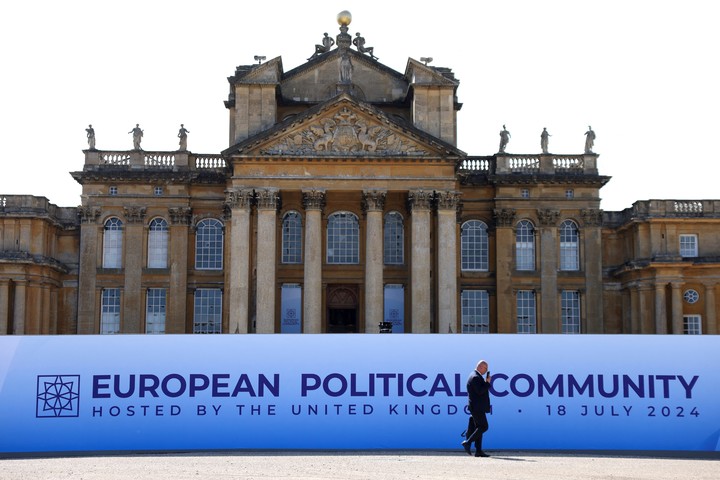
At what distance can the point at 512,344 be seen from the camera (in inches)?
901

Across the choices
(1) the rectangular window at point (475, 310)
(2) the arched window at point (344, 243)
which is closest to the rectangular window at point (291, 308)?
(2) the arched window at point (344, 243)

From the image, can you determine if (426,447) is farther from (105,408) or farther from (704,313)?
(704,313)

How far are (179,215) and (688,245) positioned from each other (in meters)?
24.3

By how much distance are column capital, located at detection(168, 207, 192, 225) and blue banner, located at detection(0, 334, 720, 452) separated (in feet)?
89.2

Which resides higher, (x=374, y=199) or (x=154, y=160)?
(x=154, y=160)

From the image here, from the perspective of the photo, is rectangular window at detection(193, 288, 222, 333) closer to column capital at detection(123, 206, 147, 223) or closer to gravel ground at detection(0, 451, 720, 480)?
→ column capital at detection(123, 206, 147, 223)

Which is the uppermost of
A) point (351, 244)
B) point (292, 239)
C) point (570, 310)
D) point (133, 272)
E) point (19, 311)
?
point (292, 239)

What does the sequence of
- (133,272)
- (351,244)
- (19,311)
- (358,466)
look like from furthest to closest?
(133,272)
(351,244)
(19,311)
(358,466)

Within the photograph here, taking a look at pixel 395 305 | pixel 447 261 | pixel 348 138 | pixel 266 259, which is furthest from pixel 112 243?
pixel 447 261

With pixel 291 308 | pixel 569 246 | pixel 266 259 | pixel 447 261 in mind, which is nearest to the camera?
pixel 266 259

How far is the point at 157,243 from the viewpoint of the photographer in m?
49.9

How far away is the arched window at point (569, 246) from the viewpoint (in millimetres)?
50250

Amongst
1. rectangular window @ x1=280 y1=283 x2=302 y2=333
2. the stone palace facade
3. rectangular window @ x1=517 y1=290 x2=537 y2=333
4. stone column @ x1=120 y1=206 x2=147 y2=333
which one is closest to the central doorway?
the stone palace facade

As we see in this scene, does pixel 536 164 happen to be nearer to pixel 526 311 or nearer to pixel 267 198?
pixel 526 311
